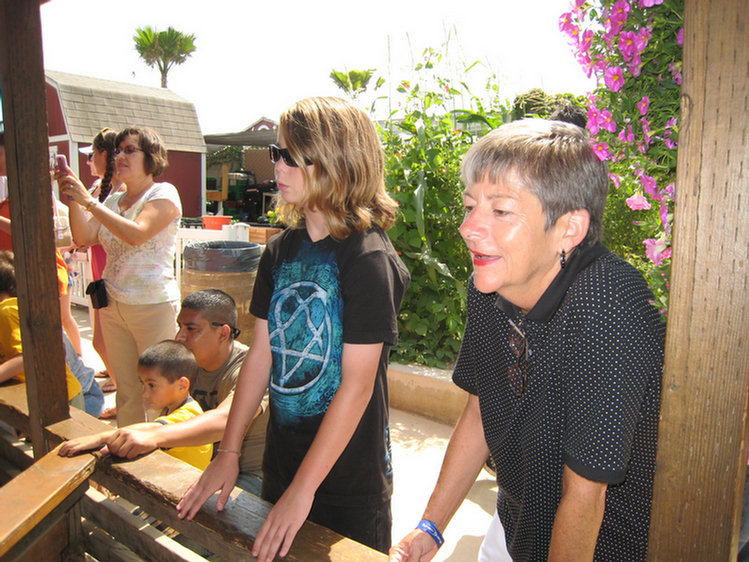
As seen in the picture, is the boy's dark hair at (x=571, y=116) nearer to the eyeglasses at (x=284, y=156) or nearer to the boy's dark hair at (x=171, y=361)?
the eyeglasses at (x=284, y=156)

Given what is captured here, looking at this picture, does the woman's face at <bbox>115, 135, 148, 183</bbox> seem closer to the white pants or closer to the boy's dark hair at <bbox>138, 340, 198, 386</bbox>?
the boy's dark hair at <bbox>138, 340, 198, 386</bbox>

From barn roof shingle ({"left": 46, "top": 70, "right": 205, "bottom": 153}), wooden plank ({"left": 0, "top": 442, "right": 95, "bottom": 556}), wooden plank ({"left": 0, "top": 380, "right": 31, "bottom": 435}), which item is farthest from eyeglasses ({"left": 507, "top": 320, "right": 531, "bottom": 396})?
barn roof shingle ({"left": 46, "top": 70, "right": 205, "bottom": 153})

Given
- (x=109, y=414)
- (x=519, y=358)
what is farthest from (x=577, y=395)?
(x=109, y=414)

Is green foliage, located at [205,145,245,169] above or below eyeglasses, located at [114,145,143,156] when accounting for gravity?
above

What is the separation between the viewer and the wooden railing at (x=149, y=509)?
1313 millimetres

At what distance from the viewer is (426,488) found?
328cm

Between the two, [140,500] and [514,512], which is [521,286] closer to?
[514,512]

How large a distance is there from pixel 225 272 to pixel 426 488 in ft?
6.80

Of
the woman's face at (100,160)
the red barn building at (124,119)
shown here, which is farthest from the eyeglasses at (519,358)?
the red barn building at (124,119)

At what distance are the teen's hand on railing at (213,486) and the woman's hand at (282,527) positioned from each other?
224 millimetres

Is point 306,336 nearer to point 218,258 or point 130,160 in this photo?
point 130,160

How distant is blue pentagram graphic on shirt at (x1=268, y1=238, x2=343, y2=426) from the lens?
1491mm

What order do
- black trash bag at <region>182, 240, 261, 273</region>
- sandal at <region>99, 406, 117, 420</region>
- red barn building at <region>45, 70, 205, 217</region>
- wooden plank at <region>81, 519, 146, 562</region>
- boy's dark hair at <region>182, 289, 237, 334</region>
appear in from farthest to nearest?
red barn building at <region>45, 70, 205, 217</region>
black trash bag at <region>182, 240, 261, 273</region>
sandal at <region>99, 406, 117, 420</region>
boy's dark hair at <region>182, 289, 237, 334</region>
wooden plank at <region>81, 519, 146, 562</region>

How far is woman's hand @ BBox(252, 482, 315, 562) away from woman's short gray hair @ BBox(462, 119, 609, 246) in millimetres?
819
